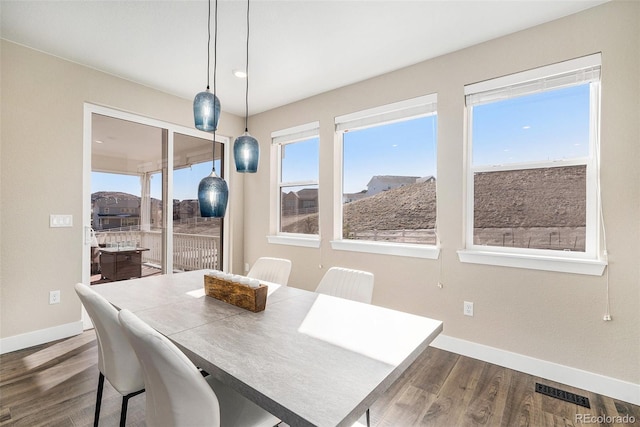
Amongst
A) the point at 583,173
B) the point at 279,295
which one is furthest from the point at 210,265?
the point at 583,173

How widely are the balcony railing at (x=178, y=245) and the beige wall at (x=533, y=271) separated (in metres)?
2.05

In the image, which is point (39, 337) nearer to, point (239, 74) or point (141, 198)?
point (141, 198)

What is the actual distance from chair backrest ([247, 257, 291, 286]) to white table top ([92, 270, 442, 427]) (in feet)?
1.80

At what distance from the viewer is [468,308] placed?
2633 millimetres

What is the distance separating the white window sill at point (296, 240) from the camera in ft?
12.3

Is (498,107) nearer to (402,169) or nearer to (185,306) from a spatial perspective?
(402,169)

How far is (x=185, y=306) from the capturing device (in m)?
1.73

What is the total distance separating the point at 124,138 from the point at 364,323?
346 centimetres

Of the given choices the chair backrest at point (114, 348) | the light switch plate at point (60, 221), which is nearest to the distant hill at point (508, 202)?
the chair backrest at point (114, 348)

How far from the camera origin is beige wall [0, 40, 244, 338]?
2650 millimetres

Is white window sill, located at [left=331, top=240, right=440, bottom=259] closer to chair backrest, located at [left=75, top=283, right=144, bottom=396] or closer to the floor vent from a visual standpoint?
the floor vent

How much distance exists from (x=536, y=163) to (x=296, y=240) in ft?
8.56

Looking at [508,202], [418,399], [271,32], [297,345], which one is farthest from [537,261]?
[271,32]

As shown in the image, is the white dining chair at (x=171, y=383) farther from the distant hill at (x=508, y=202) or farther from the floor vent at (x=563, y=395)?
the distant hill at (x=508, y=202)
